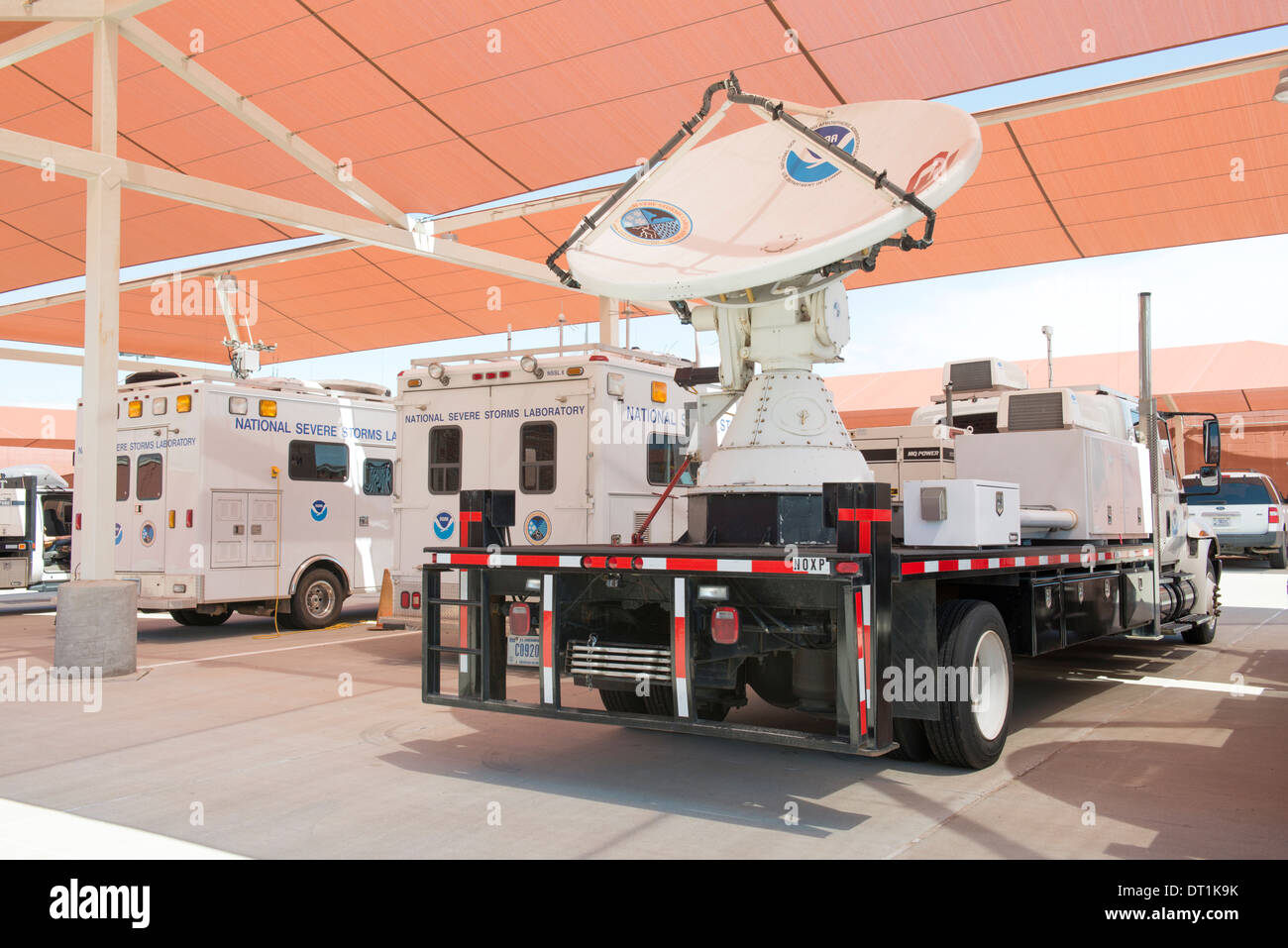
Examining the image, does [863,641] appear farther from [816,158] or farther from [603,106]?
[603,106]

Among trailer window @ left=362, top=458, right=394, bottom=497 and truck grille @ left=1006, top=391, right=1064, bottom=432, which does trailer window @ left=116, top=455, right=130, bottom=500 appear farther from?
truck grille @ left=1006, top=391, right=1064, bottom=432

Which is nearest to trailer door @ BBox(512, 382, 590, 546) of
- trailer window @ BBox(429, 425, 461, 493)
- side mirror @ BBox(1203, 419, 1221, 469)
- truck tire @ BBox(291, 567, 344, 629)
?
trailer window @ BBox(429, 425, 461, 493)

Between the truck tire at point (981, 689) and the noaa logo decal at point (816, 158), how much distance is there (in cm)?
306

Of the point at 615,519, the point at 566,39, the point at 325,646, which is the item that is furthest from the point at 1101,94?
the point at 325,646

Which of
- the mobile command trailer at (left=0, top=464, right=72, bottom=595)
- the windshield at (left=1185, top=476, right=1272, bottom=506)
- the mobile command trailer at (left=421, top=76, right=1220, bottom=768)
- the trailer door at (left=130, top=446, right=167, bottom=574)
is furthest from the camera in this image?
the windshield at (left=1185, top=476, right=1272, bottom=506)

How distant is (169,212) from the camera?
48.3ft

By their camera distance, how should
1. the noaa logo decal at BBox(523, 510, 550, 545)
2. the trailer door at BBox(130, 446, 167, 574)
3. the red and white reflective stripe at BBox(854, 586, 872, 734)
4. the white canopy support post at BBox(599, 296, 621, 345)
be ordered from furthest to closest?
1. the white canopy support post at BBox(599, 296, 621, 345)
2. the trailer door at BBox(130, 446, 167, 574)
3. the noaa logo decal at BBox(523, 510, 550, 545)
4. the red and white reflective stripe at BBox(854, 586, 872, 734)

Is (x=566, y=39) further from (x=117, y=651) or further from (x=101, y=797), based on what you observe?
(x=101, y=797)

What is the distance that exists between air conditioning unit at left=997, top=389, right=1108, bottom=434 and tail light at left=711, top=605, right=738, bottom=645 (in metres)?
4.38

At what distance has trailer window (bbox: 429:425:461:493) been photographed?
1092 centimetres

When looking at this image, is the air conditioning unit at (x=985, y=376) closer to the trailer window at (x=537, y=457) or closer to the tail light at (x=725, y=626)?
the trailer window at (x=537, y=457)

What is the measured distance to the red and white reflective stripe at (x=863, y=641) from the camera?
5.04 m

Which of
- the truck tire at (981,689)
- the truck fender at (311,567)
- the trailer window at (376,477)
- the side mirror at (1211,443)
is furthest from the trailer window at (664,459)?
the truck fender at (311,567)

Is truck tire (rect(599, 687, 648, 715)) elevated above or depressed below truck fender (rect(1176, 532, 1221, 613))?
below
